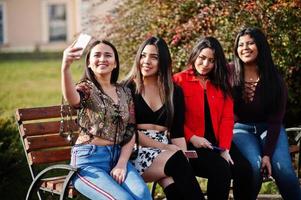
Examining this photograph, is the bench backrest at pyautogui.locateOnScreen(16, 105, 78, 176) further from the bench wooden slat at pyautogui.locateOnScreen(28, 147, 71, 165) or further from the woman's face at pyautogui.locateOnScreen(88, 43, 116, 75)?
the woman's face at pyautogui.locateOnScreen(88, 43, 116, 75)

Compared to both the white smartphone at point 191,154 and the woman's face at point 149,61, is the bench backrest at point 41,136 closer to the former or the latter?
the woman's face at point 149,61

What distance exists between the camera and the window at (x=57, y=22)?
31156 mm

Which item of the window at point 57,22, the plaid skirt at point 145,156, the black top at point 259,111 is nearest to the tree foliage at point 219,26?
the black top at point 259,111

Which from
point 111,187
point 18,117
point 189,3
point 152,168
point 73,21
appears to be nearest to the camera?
point 111,187

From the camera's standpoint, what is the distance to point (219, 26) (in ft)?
23.5

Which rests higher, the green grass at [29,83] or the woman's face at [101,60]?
the woman's face at [101,60]

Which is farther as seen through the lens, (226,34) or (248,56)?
(226,34)

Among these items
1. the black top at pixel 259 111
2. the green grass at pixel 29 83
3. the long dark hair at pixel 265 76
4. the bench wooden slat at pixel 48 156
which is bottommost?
the green grass at pixel 29 83

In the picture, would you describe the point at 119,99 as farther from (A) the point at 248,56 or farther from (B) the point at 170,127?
(A) the point at 248,56

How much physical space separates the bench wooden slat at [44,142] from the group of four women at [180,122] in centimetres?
58

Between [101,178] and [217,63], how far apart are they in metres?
1.41

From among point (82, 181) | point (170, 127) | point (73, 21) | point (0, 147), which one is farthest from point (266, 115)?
point (73, 21)

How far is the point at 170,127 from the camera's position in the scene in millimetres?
5281

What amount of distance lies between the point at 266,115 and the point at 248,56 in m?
0.49
